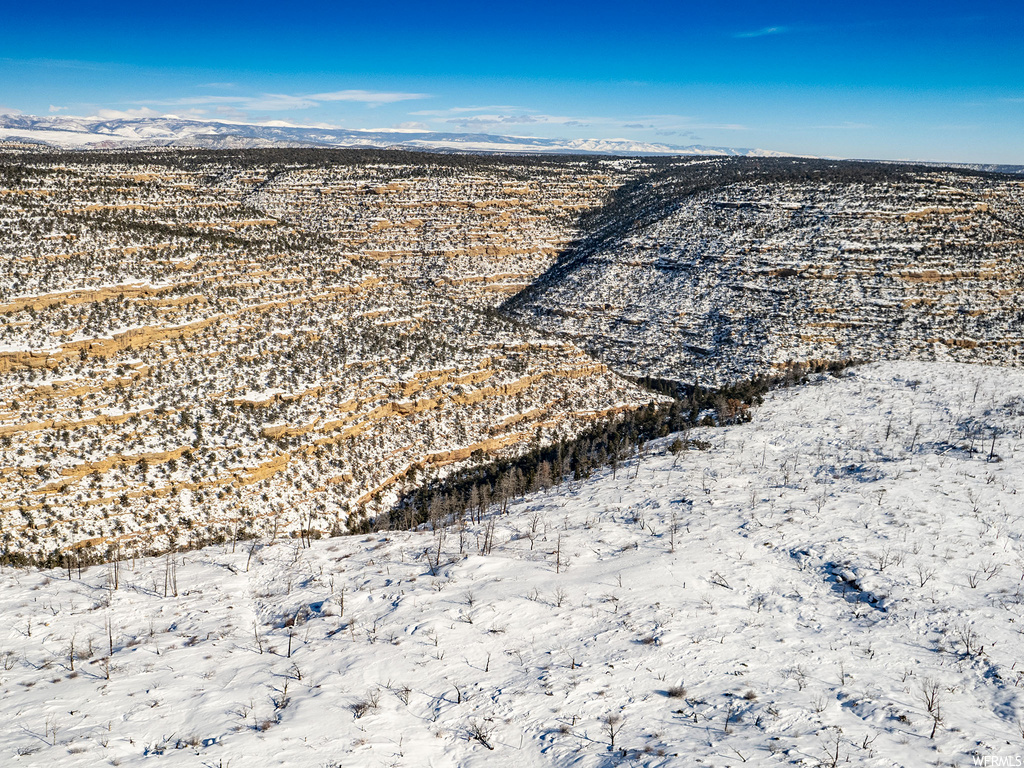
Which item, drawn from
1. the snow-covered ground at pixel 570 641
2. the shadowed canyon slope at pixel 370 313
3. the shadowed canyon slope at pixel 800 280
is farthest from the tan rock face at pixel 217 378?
the shadowed canyon slope at pixel 800 280

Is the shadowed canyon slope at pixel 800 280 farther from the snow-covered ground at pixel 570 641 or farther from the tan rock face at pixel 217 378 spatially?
the snow-covered ground at pixel 570 641

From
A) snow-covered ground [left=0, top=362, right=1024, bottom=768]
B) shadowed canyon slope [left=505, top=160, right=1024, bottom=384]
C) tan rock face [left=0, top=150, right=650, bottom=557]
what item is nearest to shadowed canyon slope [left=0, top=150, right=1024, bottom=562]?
tan rock face [left=0, top=150, right=650, bottom=557]

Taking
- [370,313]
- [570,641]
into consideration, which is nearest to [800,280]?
[370,313]

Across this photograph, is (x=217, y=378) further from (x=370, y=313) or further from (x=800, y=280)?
(x=800, y=280)

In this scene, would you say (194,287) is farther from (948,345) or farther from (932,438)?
(948,345)

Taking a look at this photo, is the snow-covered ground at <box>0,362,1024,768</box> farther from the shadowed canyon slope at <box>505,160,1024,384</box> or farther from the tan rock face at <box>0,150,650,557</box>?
the shadowed canyon slope at <box>505,160,1024,384</box>

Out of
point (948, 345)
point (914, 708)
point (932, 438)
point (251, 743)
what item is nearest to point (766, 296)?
point (948, 345)
